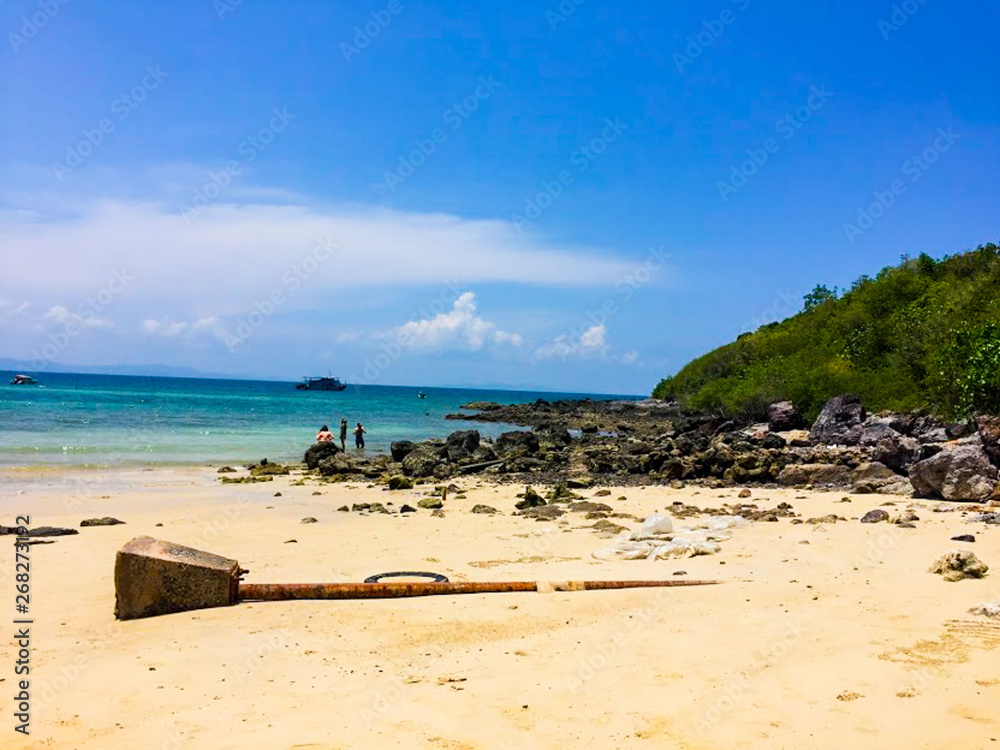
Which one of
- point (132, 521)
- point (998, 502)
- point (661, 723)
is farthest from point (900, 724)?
point (132, 521)

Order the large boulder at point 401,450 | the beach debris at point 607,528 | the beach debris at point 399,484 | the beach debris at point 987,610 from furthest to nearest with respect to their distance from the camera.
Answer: the large boulder at point 401,450, the beach debris at point 399,484, the beach debris at point 607,528, the beach debris at point 987,610

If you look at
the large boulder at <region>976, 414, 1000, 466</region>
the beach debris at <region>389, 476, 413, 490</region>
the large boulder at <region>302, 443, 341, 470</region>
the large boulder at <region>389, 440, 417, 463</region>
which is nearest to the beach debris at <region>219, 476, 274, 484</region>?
the large boulder at <region>302, 443, 341, 470</region>

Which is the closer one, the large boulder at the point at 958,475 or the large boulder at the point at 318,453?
the large boulder at the point at 958,475

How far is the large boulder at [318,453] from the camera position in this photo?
81.8ft

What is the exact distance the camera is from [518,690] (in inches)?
206

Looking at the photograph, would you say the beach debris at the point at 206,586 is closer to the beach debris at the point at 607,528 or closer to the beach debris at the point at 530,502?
the beach debris at the point at 607,528

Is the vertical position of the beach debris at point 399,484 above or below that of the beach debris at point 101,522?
below

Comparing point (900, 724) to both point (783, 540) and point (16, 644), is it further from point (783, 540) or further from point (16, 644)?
point (16, 644)

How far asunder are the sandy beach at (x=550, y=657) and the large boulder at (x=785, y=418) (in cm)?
2069

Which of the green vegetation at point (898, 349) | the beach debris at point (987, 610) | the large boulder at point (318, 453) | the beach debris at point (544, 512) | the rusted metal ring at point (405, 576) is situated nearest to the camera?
the beach debris at point (987, 610)

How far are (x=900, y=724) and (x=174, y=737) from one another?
4.43m

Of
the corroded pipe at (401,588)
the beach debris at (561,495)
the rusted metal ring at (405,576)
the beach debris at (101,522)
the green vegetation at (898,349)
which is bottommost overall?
the beach debris at (101,522)

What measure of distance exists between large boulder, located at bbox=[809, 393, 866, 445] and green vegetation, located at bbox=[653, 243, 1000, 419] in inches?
74.0

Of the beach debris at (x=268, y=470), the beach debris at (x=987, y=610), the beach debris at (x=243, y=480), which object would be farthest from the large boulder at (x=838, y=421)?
the beach debris at (x=987, y=610)
